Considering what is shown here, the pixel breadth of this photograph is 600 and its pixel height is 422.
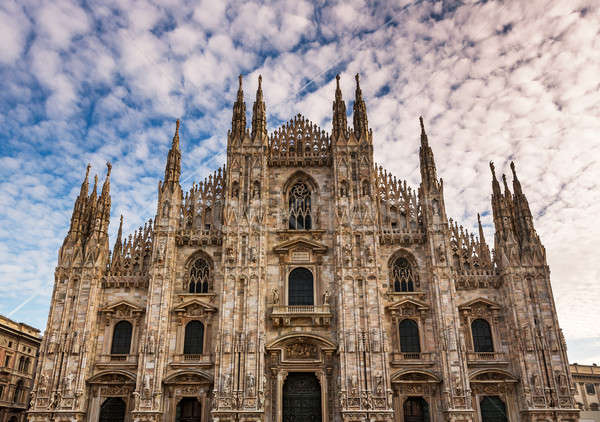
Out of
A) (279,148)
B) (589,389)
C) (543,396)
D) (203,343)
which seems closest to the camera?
(543,396)

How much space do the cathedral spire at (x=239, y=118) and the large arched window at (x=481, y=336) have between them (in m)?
20.3

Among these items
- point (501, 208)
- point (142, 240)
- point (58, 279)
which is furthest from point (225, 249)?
point (501, 208)

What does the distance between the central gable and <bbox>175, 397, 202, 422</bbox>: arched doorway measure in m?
16.6

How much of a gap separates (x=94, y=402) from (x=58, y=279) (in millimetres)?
8014

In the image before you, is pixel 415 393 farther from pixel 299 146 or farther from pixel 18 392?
pixel 18 392

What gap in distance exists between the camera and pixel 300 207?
1406 inches

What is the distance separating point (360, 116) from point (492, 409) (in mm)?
21266

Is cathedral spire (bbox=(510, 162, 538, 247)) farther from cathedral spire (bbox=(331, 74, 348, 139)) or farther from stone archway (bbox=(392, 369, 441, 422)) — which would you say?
cathedral spire (bbox=(331, 74, 348, 139))

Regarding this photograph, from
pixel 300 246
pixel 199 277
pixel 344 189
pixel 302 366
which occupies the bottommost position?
pixel 302 366

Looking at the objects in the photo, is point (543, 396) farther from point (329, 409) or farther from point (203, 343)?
point (203, 343)

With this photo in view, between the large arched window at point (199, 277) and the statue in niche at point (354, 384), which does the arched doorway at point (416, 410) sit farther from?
the large arched window at point (199, 277)

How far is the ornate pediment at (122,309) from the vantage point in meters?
32.2

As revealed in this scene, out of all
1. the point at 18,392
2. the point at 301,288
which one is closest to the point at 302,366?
the point at 301,288

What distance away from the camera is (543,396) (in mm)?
28969
